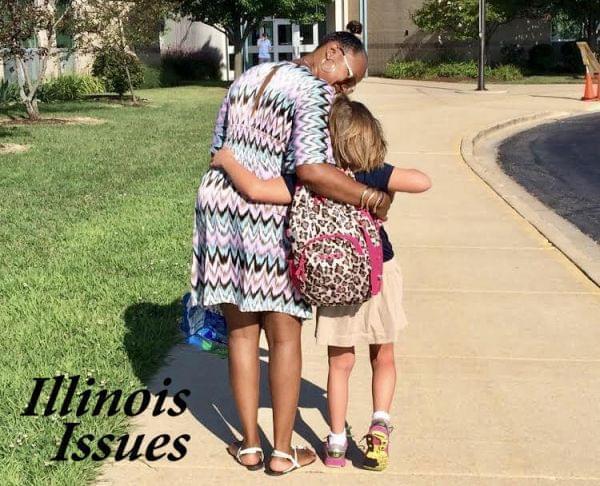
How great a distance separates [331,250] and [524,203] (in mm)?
7279

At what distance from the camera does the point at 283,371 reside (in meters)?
3.85

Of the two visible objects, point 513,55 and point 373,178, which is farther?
point 513,55

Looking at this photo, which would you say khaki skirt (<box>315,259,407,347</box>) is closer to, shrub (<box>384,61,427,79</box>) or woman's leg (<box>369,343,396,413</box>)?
woman's leg (<box>369,343,396,413</box>)

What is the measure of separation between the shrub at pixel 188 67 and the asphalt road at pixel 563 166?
1837 centimetres

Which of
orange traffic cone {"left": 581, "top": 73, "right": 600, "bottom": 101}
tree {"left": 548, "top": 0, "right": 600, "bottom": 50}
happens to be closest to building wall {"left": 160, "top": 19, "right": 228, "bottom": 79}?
tree {"left": 548, "top": 0, "right": 600, "bottom": 50}

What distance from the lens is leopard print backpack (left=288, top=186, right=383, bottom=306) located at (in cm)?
357

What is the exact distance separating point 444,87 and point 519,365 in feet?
89.5

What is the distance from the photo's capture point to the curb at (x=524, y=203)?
7.96 m

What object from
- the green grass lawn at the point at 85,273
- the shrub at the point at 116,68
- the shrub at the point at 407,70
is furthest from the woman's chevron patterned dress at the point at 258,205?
the shrub at the point at 407,70

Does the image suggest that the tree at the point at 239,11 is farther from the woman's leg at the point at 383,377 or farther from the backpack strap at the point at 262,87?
the backpack strap at the point at 262,87

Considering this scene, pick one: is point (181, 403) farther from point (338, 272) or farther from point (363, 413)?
point (338, 272)

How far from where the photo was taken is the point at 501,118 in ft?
66.1

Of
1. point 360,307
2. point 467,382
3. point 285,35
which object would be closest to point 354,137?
point 360,307

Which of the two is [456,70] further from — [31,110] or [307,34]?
[31,110]
